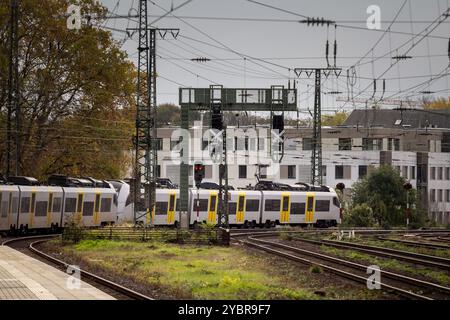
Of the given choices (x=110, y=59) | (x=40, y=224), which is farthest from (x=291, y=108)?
(x=40, y=224)

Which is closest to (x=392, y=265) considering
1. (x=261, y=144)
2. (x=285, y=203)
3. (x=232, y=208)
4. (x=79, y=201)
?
(x=79, y=201)

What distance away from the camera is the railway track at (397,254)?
31.2m

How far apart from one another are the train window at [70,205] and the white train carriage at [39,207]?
1.97 ft

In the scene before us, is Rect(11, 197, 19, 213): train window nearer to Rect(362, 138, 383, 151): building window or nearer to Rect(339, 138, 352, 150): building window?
Rect(339, 138, 352, 150): building window

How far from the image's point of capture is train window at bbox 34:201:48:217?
160 ft

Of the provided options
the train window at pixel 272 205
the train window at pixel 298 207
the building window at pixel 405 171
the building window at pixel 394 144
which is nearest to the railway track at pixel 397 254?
the train window at pixel 272 205

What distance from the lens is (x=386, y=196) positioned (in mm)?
78938

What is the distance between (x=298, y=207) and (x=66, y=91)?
696 inches

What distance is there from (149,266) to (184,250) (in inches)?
298

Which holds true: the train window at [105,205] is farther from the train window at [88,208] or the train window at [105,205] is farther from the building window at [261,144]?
the building window at [261,144]

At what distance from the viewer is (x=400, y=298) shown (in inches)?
857

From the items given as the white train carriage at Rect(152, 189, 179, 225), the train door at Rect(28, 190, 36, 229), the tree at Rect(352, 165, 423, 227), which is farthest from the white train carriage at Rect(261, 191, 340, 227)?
the train door at Rect(28, 190, 36, 229)

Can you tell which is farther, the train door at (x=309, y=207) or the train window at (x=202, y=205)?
the train door at (x=309, y=207)

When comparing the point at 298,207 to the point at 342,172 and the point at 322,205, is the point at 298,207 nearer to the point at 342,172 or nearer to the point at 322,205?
the point at 322,205
